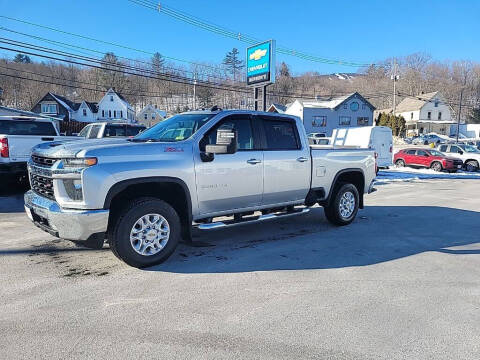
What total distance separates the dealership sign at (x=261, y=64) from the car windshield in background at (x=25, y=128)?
1032cm

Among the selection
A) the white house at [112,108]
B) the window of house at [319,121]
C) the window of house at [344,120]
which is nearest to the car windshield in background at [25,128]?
the window of house at [319,121]

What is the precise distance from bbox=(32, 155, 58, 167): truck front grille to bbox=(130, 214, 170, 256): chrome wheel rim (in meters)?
1.21

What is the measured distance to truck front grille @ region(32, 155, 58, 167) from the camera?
13.3 feet

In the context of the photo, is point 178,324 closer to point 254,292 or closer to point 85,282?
point 254,292

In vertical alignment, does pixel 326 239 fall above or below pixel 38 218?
below

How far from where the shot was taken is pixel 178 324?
3072 millimetres

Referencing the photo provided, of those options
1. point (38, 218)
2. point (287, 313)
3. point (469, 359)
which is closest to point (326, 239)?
point (287, 313)

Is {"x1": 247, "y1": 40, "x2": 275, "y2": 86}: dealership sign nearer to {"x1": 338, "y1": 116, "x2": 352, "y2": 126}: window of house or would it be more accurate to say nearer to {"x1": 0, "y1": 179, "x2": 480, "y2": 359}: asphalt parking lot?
{"x1": 0, "y1": 179, "x2": 480, "y2": 359}: asphalt parking lot

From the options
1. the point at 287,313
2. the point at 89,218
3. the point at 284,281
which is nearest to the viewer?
the point at 287,313

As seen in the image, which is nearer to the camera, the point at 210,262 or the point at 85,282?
the point at 85,282

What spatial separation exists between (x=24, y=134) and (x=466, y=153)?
25.8 m

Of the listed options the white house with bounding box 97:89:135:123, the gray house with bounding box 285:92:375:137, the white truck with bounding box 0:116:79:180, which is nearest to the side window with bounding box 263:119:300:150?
the white truck with bounding box 0:116:79:180

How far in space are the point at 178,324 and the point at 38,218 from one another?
2.34 metres

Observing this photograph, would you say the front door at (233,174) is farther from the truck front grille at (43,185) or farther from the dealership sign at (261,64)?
the dealership sign at (261,64)
